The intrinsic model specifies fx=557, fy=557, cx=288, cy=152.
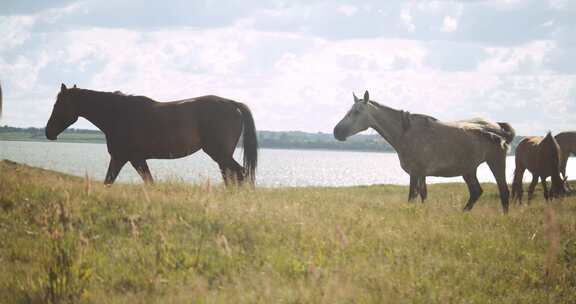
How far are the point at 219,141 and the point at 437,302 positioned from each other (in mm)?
9039

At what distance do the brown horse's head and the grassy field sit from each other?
468 centimetres

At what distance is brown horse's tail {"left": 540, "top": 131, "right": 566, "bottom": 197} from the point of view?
1759 centimetres

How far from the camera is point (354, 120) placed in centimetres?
1362

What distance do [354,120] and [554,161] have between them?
8.95m

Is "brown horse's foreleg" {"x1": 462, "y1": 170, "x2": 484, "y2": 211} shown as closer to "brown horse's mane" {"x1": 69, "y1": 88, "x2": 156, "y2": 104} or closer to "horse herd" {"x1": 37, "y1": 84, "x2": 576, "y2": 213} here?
"horse herd" {"x1": 37, "y1": 84, "x2": 576, "y2": 213}

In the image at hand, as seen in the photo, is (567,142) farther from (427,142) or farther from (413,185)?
(413,185)

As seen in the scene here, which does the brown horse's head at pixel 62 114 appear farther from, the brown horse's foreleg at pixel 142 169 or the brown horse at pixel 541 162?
the brown horse at pixel 541 162

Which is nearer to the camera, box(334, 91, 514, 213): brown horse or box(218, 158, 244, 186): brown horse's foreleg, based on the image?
box(334, 91, 514, 213): brown horse

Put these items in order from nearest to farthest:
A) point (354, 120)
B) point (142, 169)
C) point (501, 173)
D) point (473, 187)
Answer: point (354, 120) < point (473, 187) < point (501, 173) < point (142, 169)

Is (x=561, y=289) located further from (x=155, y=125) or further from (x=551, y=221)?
(x=155, y=125)

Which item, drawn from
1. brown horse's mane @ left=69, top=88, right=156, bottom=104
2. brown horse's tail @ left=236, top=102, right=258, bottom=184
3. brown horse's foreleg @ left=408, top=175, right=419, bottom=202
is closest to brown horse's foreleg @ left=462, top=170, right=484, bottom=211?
brown horse's foreleg @ left=408, top=175, right=419, bottom=202

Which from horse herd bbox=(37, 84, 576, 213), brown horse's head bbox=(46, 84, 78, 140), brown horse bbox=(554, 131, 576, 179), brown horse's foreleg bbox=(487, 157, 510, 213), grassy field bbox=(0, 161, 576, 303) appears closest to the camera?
grassy field bbox=(0, 161, 576, 303)

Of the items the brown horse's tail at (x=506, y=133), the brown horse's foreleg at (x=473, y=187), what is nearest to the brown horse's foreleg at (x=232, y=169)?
the brown horse's foreleg at (x=473, y=187)

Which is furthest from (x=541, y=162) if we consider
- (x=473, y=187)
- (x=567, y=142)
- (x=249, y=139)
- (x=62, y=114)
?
(x=62, y=114)
